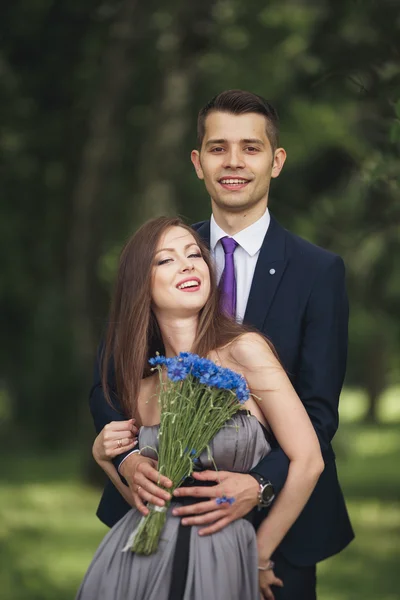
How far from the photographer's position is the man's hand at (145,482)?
171 inches

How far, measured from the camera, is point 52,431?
24.8 m

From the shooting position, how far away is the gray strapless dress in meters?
4.34

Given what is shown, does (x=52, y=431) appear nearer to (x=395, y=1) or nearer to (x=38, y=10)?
(x=38, y=10)

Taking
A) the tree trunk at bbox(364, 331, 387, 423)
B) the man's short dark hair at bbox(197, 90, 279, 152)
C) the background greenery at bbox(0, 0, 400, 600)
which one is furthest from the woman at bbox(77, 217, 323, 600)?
the tree trunk at bbox(364, 331, 387, 423)

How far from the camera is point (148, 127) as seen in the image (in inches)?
670

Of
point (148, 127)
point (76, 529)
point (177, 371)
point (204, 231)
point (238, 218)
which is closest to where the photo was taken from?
point (177, 371)

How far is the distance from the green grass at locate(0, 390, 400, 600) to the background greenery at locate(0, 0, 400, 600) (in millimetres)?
46

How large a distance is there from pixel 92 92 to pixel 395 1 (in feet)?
27.5

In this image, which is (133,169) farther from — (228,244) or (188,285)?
(188,285)

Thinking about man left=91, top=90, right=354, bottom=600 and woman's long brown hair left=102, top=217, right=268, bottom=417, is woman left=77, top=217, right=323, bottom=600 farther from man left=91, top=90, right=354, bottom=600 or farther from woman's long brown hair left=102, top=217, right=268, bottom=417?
man left=91, top=90, right=354, bottom=600

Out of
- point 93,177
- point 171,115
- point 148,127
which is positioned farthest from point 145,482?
point 148,127

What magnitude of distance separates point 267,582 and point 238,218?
57.7 inches

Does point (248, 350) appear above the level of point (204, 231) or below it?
below

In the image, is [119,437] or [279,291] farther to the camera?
[279,291]
